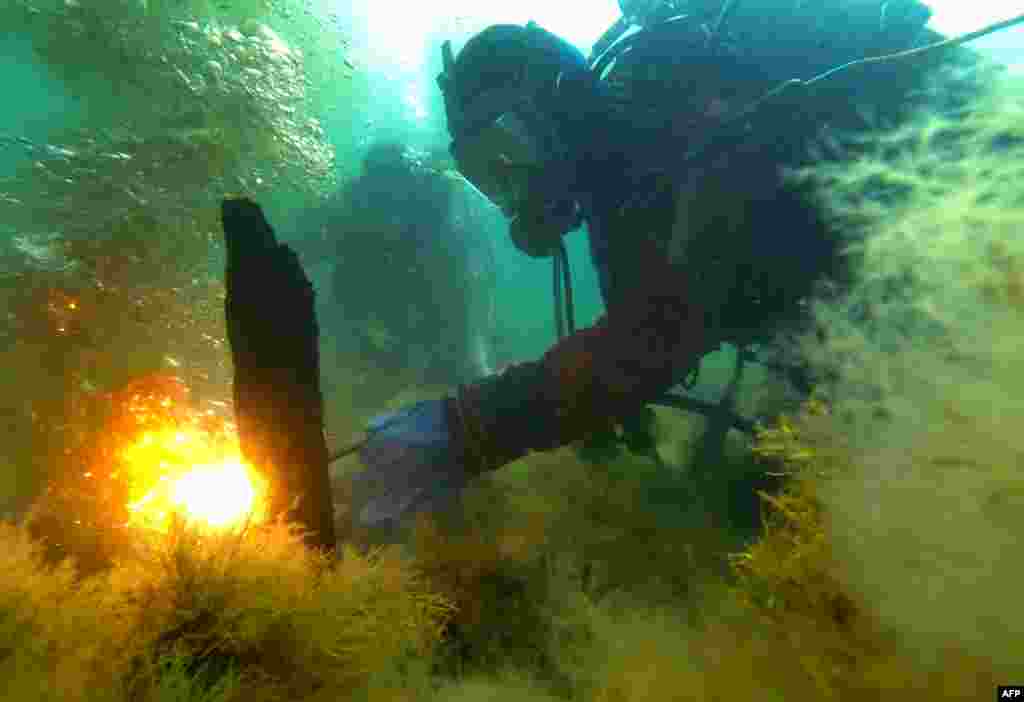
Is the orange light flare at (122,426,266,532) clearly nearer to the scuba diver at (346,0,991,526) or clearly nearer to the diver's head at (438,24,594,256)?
the scuba diver at (346,0,991,526)

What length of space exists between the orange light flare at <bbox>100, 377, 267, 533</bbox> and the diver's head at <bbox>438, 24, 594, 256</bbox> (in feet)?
13.5

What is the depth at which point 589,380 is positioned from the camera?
4703 millimetres

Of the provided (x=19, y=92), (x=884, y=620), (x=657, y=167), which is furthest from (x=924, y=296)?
(x=19, y=92)

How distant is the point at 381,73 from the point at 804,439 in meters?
18.0

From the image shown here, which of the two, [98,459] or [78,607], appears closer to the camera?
[78,607]

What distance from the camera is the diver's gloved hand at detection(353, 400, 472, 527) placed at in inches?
188

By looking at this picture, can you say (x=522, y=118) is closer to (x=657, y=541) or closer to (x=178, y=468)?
(x=657, y=541)

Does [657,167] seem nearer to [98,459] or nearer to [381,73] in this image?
[98,459]

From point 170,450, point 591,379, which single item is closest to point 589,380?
point 591,379

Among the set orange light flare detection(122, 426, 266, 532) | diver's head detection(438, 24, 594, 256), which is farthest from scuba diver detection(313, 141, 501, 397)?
diver's head detection(438, 24, 594, 256)

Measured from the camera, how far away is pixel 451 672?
3.32 meters

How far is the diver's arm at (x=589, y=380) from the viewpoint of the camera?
15.0 feet

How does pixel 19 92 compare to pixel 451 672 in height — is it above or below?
above

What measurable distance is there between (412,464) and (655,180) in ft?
11.1
